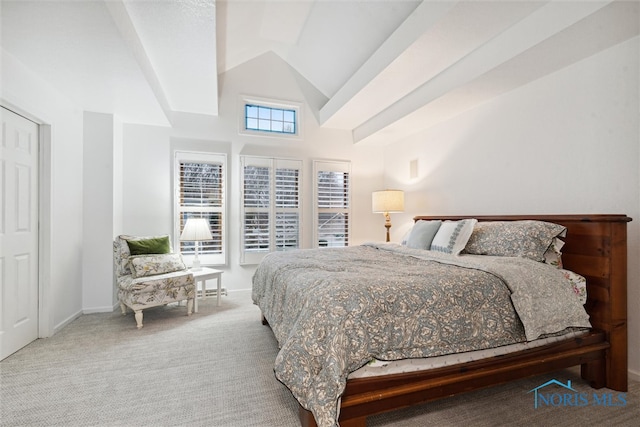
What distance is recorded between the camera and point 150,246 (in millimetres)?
3641

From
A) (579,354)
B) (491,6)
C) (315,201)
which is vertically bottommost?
(579,354)

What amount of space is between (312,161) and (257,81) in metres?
1.54

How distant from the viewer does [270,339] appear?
2.80m

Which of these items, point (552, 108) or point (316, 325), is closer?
point (316, 325)

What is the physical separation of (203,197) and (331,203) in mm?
2058

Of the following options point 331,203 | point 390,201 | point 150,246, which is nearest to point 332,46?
point 390,201

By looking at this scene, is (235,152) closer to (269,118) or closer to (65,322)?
(269,118)

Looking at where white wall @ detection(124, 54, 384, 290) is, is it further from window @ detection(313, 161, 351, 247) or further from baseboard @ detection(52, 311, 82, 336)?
baseboard @ detection(52, 311, 82, 336)

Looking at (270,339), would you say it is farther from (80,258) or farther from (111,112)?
(111,112)

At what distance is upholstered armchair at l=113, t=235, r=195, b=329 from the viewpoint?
3133 mm

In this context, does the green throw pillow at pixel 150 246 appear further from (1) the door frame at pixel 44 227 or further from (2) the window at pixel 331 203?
(2) the window at pixel 331 203

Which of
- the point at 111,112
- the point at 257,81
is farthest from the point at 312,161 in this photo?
the point at 111,112

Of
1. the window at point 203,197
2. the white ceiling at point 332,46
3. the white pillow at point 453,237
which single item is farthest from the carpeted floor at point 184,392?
the white ceiling at point 332,46

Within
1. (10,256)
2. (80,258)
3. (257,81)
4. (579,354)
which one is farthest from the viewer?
(257,81)
